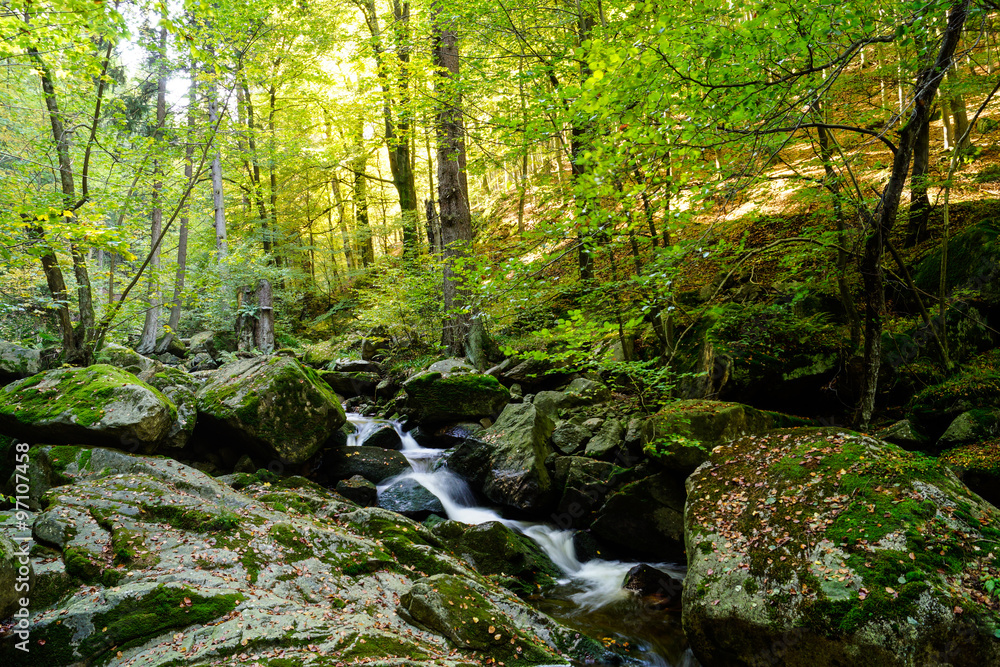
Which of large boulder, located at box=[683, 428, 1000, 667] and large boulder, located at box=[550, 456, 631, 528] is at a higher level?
large boulder, located at box=[683, 428, 1000, 667]

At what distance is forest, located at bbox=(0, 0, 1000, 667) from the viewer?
10.8 ft

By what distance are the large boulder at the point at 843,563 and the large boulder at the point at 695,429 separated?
0.92m

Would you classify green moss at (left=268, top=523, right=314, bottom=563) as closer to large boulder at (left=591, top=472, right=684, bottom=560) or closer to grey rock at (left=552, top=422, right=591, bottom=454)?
large boulder at (left=591, top=472, right=684, bottom=560)

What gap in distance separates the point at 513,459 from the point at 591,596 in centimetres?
212

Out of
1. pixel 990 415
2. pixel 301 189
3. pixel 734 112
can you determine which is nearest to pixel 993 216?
pixel 990 415

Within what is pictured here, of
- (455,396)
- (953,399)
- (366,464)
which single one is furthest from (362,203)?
A: (953,399)

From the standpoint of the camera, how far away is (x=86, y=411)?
18.9 feet

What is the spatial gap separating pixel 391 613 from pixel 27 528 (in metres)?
2.92

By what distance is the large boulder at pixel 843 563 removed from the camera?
9.87 feet

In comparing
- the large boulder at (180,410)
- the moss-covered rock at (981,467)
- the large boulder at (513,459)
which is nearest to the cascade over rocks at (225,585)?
the large boulder at (180,410)

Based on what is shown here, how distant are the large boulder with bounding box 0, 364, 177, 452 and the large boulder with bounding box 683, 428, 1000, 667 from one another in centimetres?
625

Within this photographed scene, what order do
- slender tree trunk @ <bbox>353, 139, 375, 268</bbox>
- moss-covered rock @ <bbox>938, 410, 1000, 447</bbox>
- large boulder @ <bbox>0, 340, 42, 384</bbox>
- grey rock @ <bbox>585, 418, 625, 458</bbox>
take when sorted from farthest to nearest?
slender tree trunk @ <bbox>353, 139, 375, 268</bbox>, large boulder @ <bbox>0, 340, 42, 384</bbox>, grey rock @ <bbox>585, 418, 625, 458</bbox>, moss-covered rock @ <bbox>938, 410, 1000, 447</bbox>

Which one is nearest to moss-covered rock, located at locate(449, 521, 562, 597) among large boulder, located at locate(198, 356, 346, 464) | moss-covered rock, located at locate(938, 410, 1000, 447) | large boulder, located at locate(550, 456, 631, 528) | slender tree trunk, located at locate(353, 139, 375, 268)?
large boulder, located at locate(550, 456, 631, 528)

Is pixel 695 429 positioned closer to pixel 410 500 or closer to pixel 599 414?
pixel 599 414
